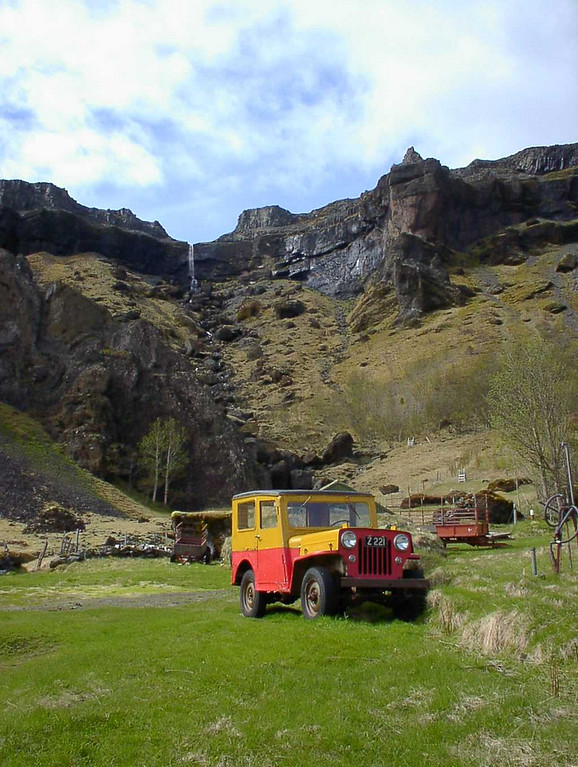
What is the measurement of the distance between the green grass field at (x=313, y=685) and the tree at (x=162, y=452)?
45478mm

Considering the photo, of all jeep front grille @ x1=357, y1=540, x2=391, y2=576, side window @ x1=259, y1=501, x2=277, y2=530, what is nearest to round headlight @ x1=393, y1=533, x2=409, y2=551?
jeep front grille @ x1=357, y1=540, x2=391, y2=576

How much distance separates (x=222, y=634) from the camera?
10.5 metres

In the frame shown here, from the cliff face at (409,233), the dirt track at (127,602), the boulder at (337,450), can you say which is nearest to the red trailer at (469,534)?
the dirt track at (127,602)

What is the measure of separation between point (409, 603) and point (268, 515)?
3370 mm

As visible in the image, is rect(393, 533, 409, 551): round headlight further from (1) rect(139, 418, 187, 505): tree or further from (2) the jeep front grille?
(1) rect(139, 418, 187, 505): tree

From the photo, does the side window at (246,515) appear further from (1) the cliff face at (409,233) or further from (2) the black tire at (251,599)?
(1) the cliff face at (409,233)

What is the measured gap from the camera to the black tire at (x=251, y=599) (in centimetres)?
1273

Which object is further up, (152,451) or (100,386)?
(100,386)

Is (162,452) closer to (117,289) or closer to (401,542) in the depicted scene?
(401,542)

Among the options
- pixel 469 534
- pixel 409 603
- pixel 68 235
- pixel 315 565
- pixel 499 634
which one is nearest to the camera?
pixel 499 634

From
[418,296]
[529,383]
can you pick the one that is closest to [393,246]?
[418,296]

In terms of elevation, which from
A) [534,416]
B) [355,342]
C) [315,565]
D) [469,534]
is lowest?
[315,565]

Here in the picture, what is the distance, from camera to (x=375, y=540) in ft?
36.8

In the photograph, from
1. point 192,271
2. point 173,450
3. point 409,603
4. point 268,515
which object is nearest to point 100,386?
point 173,450
